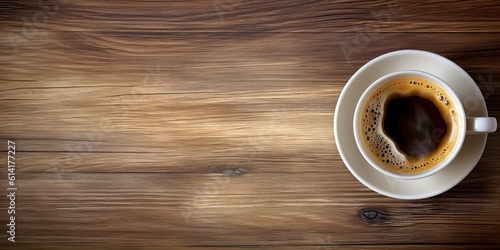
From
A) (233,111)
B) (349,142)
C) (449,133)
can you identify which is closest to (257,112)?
(233,111)

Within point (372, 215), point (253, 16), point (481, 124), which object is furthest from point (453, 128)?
point (253, 16)

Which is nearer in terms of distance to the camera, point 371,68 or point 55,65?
point 371,68

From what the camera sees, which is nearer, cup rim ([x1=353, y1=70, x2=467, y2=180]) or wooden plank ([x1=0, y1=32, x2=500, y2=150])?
cup rim ([x1=353, y1=70, x2=467, y2=180])

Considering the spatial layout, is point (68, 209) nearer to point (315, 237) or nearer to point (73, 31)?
point (73, 31)

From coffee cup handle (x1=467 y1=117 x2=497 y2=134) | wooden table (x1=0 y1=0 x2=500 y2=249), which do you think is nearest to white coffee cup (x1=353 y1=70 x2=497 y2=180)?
coffee cup handle (x1=467 y1=117 x2=497 y2=134)

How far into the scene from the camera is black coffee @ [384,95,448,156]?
1032 millimetres

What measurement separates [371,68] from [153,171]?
1.54 feet

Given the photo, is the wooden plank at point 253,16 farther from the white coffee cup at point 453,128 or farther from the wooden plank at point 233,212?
the wooden plank at point 233,212

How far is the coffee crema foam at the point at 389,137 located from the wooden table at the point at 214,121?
0.32 feet

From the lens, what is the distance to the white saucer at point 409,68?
103cm

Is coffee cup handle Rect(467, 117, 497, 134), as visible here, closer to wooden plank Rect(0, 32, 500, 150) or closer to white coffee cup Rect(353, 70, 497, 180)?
white coffee cup Rect(353, 70, 497, 180)

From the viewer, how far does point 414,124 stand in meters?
1.04

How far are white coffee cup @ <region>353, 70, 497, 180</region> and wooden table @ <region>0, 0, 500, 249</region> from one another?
0.11 meters

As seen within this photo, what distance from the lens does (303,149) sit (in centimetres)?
112
